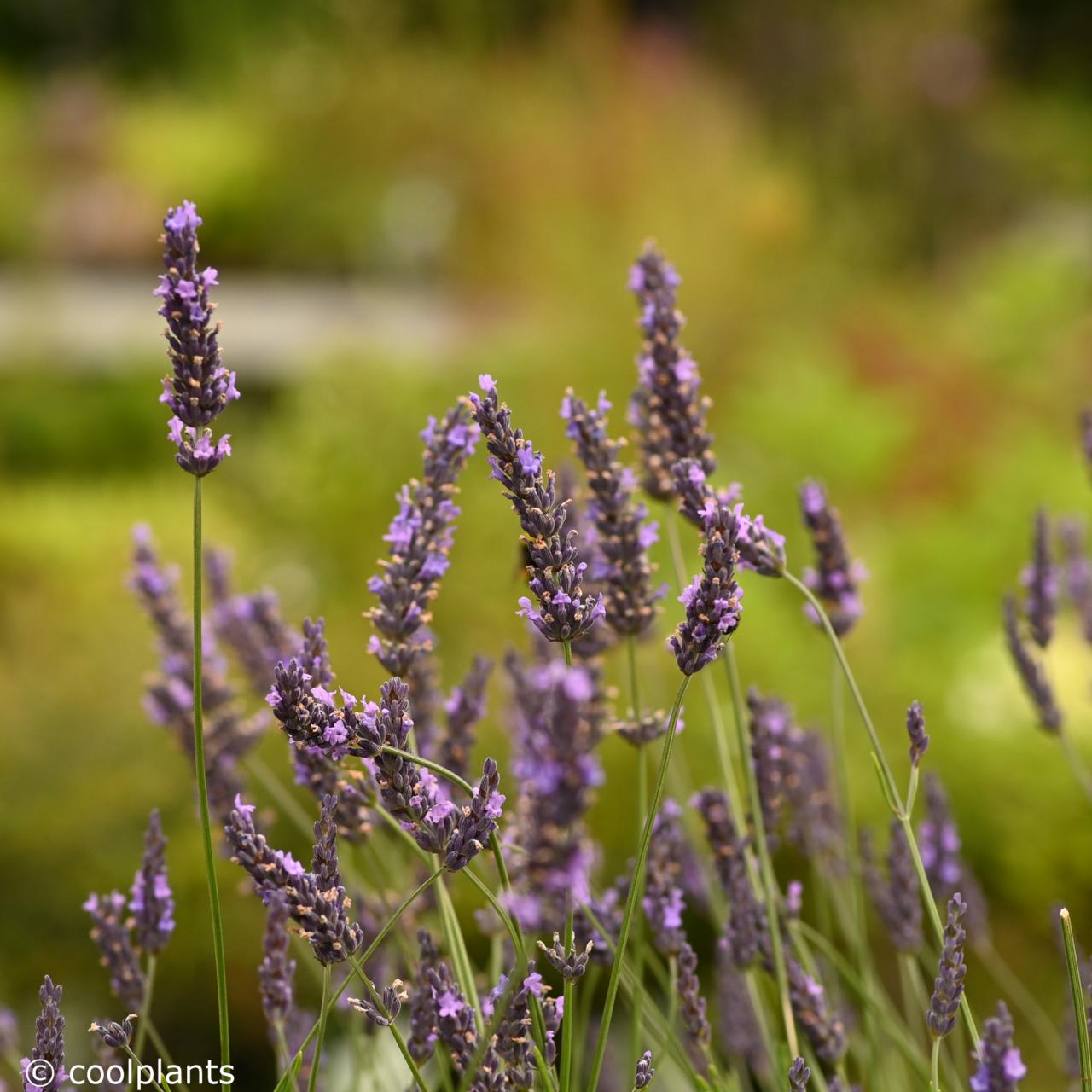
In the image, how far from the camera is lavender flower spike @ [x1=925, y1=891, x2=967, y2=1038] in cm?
74

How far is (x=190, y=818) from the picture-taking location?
2900mm

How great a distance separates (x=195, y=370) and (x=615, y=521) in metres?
0.30

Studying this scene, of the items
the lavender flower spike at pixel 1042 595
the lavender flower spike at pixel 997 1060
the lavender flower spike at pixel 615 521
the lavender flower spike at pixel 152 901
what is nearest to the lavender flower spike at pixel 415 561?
the lavender flower spike at pixel 615 521

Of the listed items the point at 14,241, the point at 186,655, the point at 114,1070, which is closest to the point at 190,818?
the point at 186,655

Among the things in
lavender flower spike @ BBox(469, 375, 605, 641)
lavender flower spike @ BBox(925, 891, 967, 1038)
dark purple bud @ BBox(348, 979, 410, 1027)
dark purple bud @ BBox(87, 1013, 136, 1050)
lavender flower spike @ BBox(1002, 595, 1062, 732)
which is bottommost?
lavender flower spike @ BBox(925, 891, 967, 1038)

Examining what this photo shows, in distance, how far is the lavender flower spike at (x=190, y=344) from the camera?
2.45 ft

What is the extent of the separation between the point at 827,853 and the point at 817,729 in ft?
0.63

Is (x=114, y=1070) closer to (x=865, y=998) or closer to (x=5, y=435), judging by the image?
(x=865, y=998)

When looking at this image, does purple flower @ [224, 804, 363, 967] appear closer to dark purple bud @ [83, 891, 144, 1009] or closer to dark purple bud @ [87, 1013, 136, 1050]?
dark purple bud @ [87, 1013, 136, 1050]

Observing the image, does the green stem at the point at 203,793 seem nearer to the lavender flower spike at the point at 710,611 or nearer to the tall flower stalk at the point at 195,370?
the tall flower stalk at the point at 195,370

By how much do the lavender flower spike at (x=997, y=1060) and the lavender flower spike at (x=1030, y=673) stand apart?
0.43 m

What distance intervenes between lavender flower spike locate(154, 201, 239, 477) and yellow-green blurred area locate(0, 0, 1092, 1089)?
382 mm

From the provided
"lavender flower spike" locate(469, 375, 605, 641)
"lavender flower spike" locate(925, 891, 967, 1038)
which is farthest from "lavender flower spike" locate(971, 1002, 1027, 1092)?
"lavender flower spike" locate(469, 375, 605, 641)

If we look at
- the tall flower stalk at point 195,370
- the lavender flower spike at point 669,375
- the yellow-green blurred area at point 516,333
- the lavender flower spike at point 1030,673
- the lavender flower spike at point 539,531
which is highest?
the yellow-green blurred area at point 516,333
